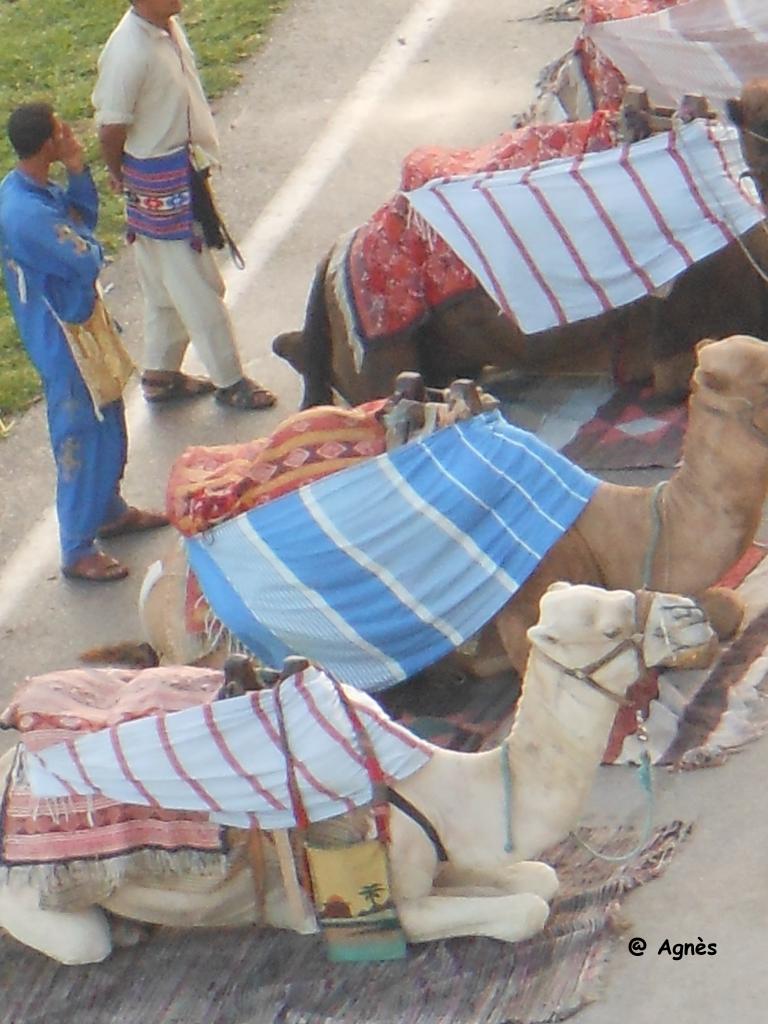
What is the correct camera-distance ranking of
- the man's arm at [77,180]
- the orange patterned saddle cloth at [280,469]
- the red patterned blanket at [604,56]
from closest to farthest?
the orange patterned saddle cloth at [280,469]
the man's arm at [77,180]
the red patterned blanket at [604,56]

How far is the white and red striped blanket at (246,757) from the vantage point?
4.38m

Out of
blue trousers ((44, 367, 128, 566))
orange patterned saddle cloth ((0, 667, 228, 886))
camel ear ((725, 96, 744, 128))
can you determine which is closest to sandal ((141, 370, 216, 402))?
blue trousers ((44, 367, 128, 566))

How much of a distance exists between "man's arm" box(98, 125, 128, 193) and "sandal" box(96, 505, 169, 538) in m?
1.37

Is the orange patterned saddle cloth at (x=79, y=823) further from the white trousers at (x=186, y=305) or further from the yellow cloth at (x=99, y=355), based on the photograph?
the white trousers at (x=186, y=305)

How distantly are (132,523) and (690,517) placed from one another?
2490 millimetres

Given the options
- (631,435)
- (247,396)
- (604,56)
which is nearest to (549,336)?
(631,435)

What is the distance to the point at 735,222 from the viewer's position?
6945 millimetres

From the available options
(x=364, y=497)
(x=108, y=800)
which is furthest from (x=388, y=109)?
(x=108, y=800)

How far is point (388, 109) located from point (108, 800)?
22.1ft

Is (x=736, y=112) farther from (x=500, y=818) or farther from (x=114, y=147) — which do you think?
(x=500, y=818)

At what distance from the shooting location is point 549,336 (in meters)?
7.34

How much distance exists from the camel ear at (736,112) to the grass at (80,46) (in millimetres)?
4044

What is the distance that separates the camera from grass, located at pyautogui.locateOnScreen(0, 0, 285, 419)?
36.7 ft

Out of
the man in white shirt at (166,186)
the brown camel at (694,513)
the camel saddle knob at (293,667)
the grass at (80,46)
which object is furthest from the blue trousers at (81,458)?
the grass at (80,46)
